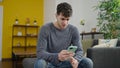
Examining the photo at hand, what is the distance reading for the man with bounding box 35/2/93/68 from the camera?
6.15ft

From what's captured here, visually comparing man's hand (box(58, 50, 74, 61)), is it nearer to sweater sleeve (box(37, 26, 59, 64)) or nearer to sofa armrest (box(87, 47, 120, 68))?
sweater sleeve (box(37, 26, 59, 64))

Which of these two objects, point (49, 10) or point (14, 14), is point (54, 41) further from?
point (14, 14)

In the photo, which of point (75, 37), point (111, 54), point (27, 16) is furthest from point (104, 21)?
point (27, 16)

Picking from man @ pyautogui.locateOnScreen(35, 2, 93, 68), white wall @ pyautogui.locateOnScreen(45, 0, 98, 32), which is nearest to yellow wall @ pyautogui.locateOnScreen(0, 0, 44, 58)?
white wall @ pyautogui.locateOnScreen(45, 0, 98, 32)

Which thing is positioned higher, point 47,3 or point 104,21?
point 47,3

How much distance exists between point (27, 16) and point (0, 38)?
1.38 m

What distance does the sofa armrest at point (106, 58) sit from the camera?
10.2 ft

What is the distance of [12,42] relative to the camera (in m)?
8.27

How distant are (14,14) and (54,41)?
21.7 ft

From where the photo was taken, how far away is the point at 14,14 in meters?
8.38

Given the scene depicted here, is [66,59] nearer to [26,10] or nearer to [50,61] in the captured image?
[50,61]

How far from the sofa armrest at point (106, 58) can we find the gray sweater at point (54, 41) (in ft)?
3.40

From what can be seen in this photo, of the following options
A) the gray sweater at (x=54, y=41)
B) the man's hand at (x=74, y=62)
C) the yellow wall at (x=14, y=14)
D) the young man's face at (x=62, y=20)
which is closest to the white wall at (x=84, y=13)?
the yellow wall at (x=14, y=14)

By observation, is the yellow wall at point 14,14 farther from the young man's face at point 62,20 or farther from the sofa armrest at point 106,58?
the young man's face at point 62,20
